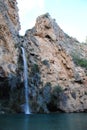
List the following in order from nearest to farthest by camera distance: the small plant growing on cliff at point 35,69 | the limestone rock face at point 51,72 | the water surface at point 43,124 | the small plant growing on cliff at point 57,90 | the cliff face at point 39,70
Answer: the water surface at point 43,124 < the cliff face at point 39,70 < the limestone rock face at point 51,72 < the small plant growing on cliff at point 57,90 < the small plant growing on cliff at point 35,69

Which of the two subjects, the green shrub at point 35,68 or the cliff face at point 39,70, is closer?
the cliff face at point 39,70

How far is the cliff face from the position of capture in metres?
63.8

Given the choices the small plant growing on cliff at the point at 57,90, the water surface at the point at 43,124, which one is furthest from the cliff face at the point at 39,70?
the water surface at the point at 43,124

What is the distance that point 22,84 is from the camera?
65875 mm

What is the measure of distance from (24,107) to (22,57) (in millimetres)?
12078

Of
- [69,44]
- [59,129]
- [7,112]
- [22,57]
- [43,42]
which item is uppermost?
[69,44]

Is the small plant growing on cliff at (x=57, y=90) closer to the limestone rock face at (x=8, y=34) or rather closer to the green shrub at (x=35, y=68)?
the green shrub at (x=35, y=68)

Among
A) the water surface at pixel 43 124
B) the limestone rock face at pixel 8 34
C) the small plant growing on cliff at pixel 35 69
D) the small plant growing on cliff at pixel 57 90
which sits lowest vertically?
the water surface at pixel 43 124

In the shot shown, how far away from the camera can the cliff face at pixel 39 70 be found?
63.8 metres

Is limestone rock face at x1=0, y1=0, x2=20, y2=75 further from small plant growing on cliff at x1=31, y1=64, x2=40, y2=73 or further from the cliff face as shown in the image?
small plant growing on cliff at x1=31, y1=64, x2=40, y2=73

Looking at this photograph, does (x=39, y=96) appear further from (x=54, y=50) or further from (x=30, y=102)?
(x=54, y=50)

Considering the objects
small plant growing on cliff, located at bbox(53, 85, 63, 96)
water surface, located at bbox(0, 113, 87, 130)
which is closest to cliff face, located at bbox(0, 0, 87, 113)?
small plant growing on cliff, located at bbox(53, 85, 63, 96)

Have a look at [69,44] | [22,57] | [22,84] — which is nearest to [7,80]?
[22,84]

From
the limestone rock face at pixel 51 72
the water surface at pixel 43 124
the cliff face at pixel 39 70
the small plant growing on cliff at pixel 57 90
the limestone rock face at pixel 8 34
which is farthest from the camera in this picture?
the small plant growing on cliff at pixel 57 90
